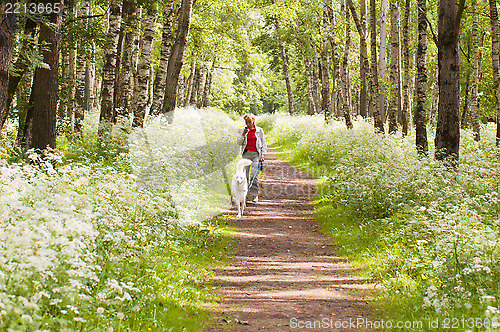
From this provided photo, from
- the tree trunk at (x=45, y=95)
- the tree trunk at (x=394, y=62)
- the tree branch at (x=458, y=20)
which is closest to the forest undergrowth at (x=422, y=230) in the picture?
the tree trunk at (x=394, y=62)

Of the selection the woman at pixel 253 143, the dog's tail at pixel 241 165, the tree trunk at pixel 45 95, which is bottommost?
the dog's tail at pixel 241 165

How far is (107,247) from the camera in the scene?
5.18 m

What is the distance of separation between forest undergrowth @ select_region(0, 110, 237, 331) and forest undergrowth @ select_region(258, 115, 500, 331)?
2620 millimetres

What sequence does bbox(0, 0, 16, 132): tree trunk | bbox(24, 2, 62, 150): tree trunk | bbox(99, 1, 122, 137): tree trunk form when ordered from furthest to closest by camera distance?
1. bbox(99, 1, 122, 137): tree trunk
2. bbox(24, 2, 62, 150): tree trunk
3. bbox(0, 0, 16, 132): tree trunk

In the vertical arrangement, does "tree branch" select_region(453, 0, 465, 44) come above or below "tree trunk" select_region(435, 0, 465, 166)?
above

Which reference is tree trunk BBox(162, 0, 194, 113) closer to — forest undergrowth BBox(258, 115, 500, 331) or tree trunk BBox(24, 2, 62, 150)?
tree trunk BBox(24, 2, 62, 150)

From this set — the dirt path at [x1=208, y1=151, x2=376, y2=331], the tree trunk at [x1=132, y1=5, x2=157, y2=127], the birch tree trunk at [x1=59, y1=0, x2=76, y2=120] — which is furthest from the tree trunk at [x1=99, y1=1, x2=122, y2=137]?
the dirt path at [x1=208, y1=151, x2=376, y2=331]

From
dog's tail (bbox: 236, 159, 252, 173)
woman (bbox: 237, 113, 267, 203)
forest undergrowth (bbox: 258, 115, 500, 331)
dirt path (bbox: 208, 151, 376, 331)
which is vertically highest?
woman (bbox: 237, 113, 267, 203)

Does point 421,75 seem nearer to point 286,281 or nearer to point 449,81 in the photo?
point 449,81

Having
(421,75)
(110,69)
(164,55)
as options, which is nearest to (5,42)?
(110,69)

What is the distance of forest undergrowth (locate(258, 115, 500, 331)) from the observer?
484 cm

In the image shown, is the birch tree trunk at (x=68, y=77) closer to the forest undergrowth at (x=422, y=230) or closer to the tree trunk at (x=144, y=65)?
the tree trunk at (x=144, y=65)

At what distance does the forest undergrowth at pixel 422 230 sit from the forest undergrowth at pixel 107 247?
2.62 m

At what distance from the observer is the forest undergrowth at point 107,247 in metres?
3.71
